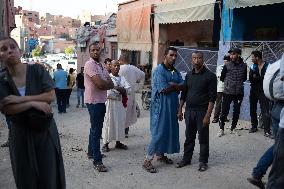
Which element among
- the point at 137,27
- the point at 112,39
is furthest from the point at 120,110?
the point at 112,39

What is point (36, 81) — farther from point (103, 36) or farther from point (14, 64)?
point (103, 36)

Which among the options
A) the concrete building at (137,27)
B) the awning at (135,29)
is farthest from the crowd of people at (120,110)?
the awning at (135,29)

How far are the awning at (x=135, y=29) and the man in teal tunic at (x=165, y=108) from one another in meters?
9.02

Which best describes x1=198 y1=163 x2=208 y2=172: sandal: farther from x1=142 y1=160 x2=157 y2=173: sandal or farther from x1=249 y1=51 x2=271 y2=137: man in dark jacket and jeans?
x1=249 y1=51 x2=271 y2=137: man in dark jacket and jeans

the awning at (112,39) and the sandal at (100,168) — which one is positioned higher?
the awning at (112,39)

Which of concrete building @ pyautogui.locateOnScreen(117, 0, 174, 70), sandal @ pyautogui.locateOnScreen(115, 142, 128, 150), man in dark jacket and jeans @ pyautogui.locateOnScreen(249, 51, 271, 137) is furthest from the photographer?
concrete building @ pyautogui.locateOnScreen(117, 0, 174, 70)

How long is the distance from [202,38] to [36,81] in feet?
37.1

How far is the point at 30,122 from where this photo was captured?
3.16 metres

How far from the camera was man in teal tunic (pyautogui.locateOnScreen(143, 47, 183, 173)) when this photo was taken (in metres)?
5.47

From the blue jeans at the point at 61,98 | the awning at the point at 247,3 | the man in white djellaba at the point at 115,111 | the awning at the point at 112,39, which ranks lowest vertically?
the blue jeans at the point at 61,98

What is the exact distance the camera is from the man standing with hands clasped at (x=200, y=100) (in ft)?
17.5

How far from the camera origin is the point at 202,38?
1400 cm

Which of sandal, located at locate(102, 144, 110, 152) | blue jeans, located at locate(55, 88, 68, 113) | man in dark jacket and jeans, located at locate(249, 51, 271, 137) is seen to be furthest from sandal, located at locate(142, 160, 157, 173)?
blue jeans, located at locate(55, 88, 68, 113)

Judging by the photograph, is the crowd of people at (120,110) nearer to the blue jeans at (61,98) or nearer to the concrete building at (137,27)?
the blue jeans at (61,98)
